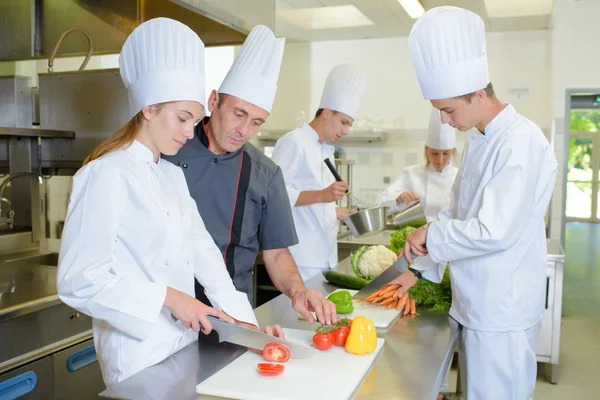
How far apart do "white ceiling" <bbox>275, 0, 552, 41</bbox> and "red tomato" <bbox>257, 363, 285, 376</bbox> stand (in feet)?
15.7

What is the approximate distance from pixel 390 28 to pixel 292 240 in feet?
17.0

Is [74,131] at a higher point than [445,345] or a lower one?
higher

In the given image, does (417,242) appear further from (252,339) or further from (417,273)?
(252,339)

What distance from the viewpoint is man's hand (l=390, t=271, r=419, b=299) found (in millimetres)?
2177

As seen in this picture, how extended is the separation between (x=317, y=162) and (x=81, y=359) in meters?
1.68

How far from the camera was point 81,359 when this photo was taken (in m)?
2.31

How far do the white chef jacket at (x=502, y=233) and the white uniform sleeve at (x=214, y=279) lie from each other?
656 mm

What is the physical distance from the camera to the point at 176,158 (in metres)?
1.98

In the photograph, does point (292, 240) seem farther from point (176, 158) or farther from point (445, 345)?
point (445, 345)

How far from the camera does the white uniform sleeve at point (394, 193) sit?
13.9ft

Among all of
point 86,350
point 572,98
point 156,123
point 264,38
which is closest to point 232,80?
point 264,38

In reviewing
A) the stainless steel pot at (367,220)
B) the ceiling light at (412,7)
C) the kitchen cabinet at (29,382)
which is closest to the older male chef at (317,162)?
the stainless steel pot at (367,220)

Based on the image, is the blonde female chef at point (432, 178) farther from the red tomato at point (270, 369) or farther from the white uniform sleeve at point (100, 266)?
the white uniform sleeve at point (100, 266)

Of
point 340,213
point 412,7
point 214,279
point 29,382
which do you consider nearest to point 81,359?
point 29,382
